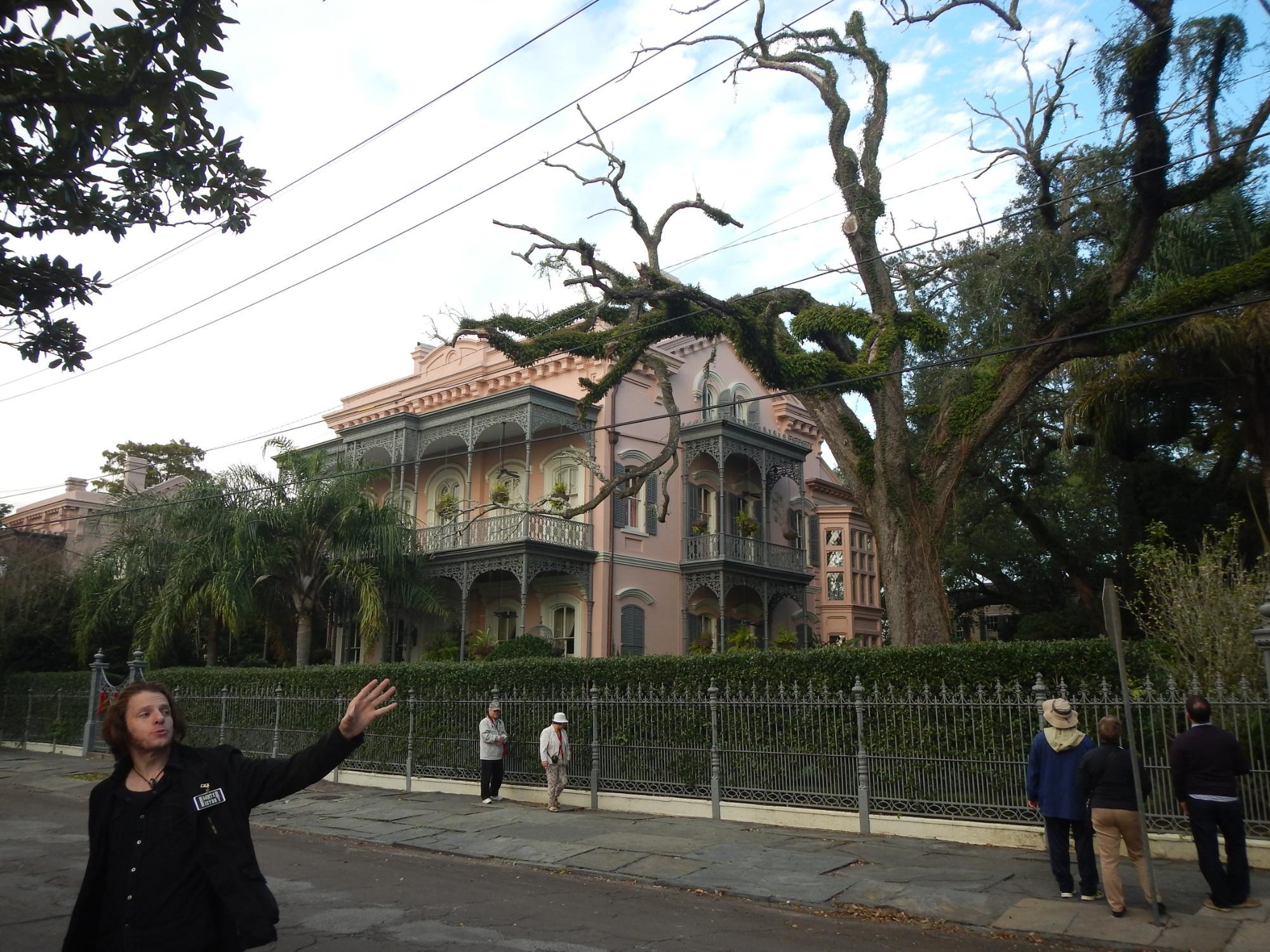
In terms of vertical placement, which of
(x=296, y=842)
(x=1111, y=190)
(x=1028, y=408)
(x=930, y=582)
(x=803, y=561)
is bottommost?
(x=296, y=842)

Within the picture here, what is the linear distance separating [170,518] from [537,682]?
12524 millimetres

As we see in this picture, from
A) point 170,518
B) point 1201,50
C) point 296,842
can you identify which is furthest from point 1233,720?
point 170,518

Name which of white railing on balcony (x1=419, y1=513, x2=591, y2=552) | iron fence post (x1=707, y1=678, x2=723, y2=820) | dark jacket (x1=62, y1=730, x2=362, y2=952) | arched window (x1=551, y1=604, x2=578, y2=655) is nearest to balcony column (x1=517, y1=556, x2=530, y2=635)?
white railing on balcony (x1=419, y1=513, x2=591, y2=552)

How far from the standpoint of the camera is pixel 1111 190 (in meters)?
16.1

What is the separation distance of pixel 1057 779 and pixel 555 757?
776 centimetres

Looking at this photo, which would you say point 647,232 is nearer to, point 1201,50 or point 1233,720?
point 1201,50

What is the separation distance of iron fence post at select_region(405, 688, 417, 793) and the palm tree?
14.6 feet

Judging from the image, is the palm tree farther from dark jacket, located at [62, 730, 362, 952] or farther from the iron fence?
dark jacket, located at [62, 730, 362, 952]

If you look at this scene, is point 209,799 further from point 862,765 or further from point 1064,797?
point 862,765

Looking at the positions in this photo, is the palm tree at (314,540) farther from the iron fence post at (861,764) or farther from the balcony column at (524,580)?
the iron fence post at (861,764)

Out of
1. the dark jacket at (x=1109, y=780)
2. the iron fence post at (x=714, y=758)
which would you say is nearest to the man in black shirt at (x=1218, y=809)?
the dark jacket at (x=1109, y=780)

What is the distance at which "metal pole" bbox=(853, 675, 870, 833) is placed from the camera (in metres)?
12.2

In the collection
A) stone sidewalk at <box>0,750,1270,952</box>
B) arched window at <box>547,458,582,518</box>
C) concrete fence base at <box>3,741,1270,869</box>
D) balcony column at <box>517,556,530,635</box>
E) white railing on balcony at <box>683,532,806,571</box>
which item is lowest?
stone sidewalk at <box>0,750,1270,952</box>

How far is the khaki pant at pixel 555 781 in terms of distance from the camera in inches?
574
